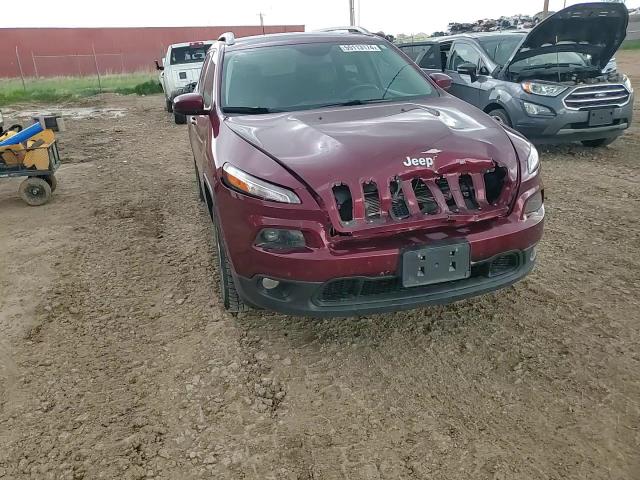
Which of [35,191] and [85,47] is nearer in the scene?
[35,191]

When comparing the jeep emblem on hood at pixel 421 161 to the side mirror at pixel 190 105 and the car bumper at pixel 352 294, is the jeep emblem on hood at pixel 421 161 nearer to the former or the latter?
the car bumper at pixel 352 294

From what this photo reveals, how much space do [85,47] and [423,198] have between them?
3524 cm

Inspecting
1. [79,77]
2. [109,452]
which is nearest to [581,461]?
[109,452]

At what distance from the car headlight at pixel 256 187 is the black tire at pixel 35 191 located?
13.2 feet

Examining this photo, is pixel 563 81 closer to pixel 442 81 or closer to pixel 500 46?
pixel 500 46

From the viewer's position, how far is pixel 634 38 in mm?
31438

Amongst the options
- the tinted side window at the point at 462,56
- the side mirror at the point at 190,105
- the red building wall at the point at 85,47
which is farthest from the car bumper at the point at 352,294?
the red building wall at the point at 85,47

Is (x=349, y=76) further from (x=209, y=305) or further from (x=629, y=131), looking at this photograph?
(x=629, y=131)

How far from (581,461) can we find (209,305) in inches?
89.8

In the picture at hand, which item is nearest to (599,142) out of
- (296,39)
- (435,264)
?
(296,39)

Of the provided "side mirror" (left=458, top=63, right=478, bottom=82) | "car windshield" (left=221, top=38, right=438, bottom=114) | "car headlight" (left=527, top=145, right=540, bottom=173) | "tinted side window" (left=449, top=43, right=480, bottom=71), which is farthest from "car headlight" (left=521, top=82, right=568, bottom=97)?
"car headlight" (left=527, top=145, right=540, bottom=173)

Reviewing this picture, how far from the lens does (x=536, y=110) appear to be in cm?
659

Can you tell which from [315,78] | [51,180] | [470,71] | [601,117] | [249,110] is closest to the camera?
[249,110]

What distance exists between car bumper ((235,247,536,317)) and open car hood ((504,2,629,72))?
16.7 feet
